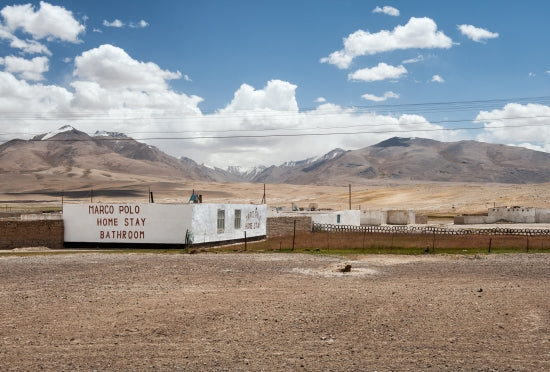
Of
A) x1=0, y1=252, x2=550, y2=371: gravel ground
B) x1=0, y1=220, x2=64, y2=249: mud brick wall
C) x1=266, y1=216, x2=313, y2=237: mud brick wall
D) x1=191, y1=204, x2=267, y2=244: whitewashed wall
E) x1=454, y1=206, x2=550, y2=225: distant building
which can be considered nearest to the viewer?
x1=0, y1=252, x2=550, y2=371: gravel ground

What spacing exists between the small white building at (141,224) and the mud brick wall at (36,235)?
58 cm

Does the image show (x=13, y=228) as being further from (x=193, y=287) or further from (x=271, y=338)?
(x=271, y=338)

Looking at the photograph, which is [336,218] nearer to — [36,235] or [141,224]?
[141,224]

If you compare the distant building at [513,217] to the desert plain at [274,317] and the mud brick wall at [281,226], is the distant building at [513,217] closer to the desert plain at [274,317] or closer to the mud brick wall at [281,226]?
the mud brick wall at [281,226]

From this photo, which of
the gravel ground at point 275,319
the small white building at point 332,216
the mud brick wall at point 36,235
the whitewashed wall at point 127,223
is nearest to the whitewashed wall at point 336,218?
the small white building at point 332,216

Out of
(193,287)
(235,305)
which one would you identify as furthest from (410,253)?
(235,305)

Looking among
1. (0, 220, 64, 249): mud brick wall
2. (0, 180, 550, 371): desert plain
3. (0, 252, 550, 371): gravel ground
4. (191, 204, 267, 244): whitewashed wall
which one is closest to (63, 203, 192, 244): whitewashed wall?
(0, 220, 64, 249): mud brick wall

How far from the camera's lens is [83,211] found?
3916cm

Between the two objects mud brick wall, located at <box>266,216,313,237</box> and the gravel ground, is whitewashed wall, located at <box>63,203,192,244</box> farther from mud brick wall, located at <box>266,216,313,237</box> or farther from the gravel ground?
mud brick wall, located at <box>266,216,313,237</box>

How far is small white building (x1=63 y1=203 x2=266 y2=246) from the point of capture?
37.4m

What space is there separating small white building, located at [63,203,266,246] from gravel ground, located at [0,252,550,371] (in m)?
12.7

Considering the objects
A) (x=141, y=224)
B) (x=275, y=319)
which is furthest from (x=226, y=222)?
(x=275, y=319)

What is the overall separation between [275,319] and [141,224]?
25.7 meters

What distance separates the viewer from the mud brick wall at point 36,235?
39.0m
